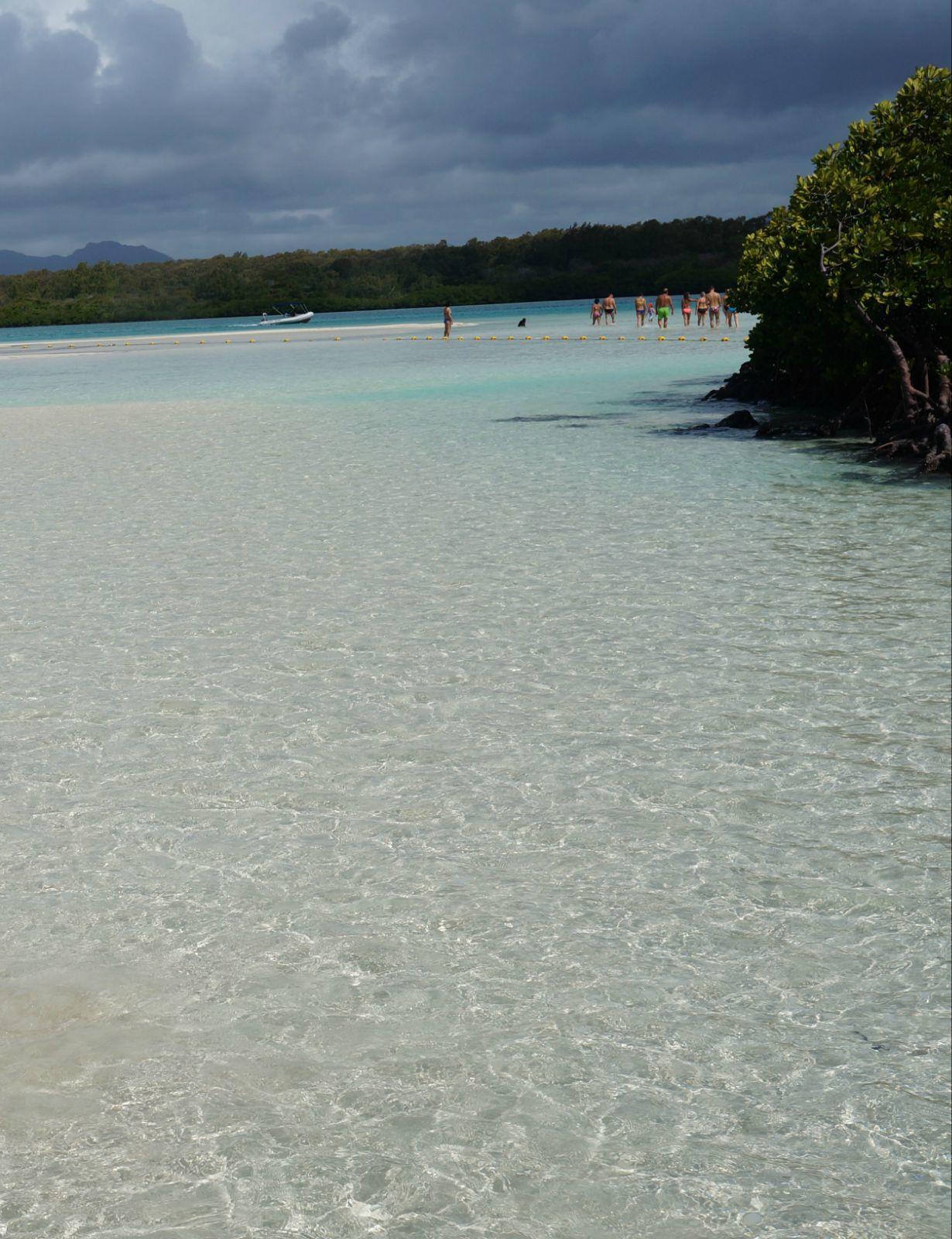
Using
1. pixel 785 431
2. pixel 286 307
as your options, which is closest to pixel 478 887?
pixel 785 431

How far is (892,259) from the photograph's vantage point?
16.8m

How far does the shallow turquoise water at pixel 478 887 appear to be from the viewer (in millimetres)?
3527

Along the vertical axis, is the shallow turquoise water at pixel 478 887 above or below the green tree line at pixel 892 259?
below

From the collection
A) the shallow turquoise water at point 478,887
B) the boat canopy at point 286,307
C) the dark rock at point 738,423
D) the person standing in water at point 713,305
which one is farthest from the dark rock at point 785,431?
the boat canopy at point 286,307

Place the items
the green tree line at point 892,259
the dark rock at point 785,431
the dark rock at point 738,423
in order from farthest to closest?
the dark rock at point 738,423 < the dark rock at point 785,431 < the green tree line at point 892,259

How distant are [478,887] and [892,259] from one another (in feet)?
46.0

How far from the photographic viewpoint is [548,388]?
29250mm

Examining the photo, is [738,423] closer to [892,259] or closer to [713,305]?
[892,259]

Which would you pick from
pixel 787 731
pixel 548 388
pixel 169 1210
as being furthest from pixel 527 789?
pixel 548 388

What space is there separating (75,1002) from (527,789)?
2.36 metres

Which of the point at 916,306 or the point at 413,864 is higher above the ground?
the point at 916,306

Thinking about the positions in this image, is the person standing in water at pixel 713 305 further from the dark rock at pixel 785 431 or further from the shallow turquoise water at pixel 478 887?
the shallow turquoise water at pixel 478 887

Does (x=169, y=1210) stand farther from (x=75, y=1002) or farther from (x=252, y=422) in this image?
(x=252, y=422)

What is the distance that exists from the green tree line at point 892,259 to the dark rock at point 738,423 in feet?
4.57
